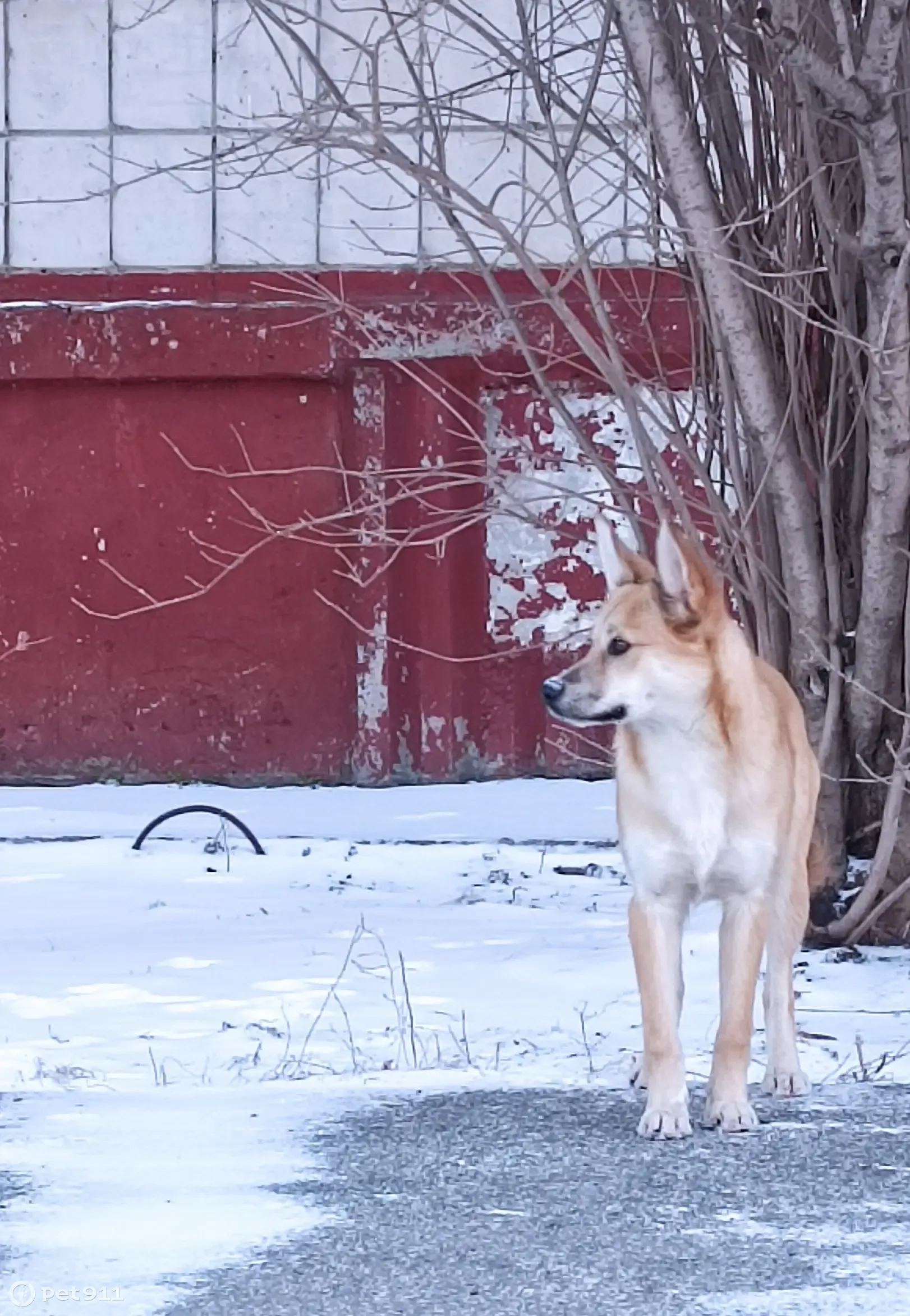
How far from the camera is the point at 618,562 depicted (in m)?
4.84

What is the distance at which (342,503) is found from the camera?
31.7 ft

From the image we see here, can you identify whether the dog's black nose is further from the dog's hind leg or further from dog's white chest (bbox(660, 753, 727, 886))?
the dog's hind leg

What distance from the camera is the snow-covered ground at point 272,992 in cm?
397

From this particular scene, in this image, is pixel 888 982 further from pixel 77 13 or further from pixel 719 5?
pixel 77 13

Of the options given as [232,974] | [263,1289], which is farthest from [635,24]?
[263,1289]

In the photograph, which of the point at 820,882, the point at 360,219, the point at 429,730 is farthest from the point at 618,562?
the point at 360,219

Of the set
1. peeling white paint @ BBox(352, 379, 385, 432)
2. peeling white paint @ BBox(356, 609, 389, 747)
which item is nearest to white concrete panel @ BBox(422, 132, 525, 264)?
peeling white paint @ BBox(352, 379, 385, 432)

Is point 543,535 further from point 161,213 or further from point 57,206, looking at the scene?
→ point 57,206

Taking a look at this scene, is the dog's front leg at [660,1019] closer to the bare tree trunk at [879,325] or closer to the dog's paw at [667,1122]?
the dog's paw at [667,1122]

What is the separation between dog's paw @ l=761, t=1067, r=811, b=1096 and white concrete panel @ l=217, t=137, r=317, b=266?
5452 mm

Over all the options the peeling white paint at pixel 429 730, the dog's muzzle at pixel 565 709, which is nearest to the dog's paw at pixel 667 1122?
the dog's muzzle at pixel 565 709

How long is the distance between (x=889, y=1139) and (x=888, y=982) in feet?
5.15

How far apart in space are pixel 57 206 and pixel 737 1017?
6050mm

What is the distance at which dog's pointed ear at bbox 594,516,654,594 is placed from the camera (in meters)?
4.81
